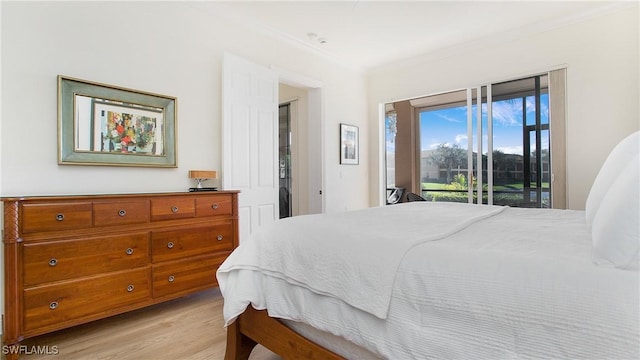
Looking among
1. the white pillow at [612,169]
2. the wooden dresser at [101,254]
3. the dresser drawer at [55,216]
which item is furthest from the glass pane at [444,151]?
the dresser drawer at [55,216]

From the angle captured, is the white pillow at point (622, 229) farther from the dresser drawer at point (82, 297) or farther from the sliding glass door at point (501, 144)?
the sliding glass door at point (501, 144)

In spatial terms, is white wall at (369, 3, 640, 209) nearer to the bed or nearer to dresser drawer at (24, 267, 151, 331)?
the bed

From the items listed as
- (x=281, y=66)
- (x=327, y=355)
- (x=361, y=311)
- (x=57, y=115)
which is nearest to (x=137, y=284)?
(x=57, y=115)

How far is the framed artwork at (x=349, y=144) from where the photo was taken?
4734 mm

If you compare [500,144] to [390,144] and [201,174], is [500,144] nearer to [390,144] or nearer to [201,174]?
[390,144]

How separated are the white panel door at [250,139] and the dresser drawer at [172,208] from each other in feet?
1.95

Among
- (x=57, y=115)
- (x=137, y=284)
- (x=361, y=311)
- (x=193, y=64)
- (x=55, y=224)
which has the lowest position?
(x=137, y=284)

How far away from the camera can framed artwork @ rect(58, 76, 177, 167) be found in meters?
2.32

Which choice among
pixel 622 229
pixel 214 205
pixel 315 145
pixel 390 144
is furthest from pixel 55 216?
pixel 390 144

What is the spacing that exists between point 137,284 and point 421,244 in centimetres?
205

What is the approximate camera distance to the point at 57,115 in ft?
7.47

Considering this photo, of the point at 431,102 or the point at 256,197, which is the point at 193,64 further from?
the point at 431,102

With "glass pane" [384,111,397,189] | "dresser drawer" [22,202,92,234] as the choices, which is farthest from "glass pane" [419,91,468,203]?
"dresser drawer" [22,202,92,234]

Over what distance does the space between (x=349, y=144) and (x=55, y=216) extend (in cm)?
363
